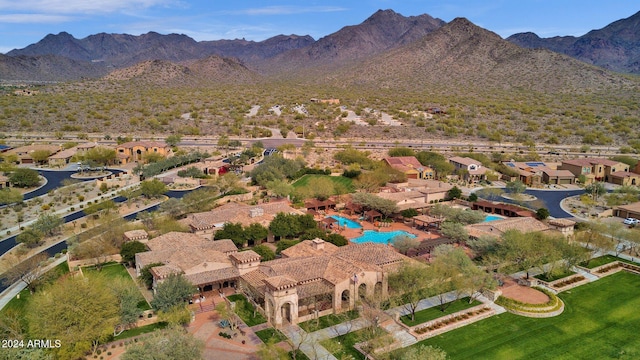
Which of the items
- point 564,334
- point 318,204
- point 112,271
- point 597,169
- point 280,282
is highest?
point 597,169

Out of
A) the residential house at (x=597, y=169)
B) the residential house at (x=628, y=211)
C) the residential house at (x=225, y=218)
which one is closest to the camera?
the residential house at (x=225, y=218)

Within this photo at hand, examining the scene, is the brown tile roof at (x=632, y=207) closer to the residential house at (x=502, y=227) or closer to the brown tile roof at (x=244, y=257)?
the residential house at (x=502, y=227)

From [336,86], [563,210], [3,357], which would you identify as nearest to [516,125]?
[563,210]

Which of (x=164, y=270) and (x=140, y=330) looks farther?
(x=164, y=270)

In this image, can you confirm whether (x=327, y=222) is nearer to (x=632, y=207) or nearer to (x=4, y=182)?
(x=632, y=207)


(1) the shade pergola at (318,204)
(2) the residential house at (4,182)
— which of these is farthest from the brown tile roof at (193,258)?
(2) the residential house at (4,182)

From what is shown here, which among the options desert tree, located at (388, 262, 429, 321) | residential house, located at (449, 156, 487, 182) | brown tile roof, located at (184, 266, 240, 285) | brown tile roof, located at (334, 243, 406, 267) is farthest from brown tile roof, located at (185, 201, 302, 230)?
residential house, located at (449, 156, 487, 182)

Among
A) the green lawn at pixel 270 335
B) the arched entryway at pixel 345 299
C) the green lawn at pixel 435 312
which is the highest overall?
the arched entryway at pixel 345 299

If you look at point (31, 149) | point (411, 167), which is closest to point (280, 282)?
point (411, 167)

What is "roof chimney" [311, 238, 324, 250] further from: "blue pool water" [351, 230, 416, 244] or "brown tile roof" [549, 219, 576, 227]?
"brown tile roof" [549, 219, 576, 227]
